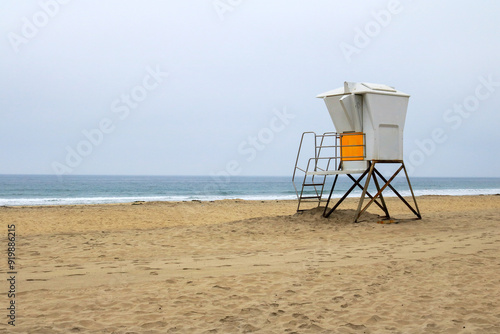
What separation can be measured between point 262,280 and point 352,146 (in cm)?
806

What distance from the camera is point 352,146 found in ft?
47.1

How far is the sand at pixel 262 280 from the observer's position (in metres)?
5.38

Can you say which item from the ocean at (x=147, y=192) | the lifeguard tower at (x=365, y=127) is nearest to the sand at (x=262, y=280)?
the lifeguard tower at (x=365, y=127)

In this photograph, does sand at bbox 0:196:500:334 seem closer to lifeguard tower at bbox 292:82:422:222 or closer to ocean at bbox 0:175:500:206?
lifeguard tower at bbox 292:82:422:222

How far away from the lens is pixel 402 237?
1169 centimetres

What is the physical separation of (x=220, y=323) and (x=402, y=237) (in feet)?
25.1

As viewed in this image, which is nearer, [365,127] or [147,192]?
[365,127]

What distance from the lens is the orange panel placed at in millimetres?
14148

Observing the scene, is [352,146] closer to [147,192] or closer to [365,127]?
[365,127]

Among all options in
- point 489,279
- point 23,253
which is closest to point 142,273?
point 23,253

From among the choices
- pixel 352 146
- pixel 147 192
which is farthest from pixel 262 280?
pixel 147 192

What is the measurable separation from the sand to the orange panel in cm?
222

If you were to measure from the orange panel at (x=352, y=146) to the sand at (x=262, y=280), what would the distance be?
7.29ft

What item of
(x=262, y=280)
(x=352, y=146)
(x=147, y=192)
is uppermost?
(x=352, y=146)
